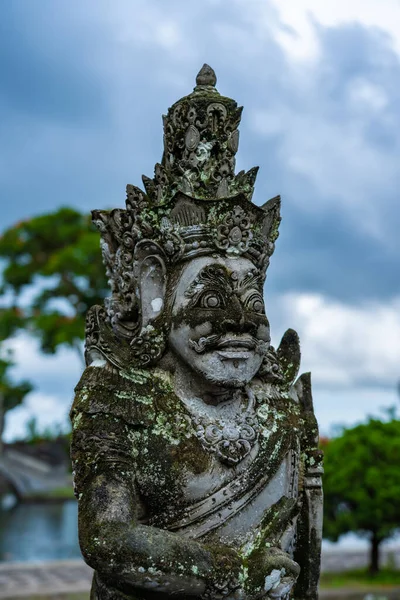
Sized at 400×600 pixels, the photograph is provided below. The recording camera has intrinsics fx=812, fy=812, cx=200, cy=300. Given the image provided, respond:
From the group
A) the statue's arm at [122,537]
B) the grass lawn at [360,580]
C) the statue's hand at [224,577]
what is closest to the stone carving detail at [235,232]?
the statue's arm at [122,537]

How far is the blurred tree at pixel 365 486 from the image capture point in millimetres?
13836

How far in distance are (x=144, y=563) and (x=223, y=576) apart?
348mm

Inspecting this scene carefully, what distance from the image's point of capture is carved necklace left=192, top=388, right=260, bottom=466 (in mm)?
3717

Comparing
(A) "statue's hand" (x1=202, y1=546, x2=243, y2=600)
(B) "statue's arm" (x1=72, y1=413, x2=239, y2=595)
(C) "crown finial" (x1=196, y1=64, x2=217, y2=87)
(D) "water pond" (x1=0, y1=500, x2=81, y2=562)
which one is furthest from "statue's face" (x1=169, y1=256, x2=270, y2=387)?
(D) "water pond" (x1=0, y1=500, x2=81, y2=562)

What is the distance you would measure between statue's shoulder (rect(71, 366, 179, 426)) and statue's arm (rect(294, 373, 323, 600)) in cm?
80

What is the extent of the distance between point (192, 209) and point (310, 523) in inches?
65.5

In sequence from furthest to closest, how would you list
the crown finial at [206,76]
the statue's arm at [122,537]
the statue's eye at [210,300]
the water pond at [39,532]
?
the water pond at [39,532], the crown finial at [206,76], the statue's eye at [210,300], the statue's arm at [122,537]

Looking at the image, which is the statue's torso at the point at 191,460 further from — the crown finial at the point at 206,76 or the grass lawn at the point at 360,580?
the grass lawn at the point at 360,580

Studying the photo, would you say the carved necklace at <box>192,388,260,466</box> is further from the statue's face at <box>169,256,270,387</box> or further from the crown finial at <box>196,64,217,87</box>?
the crown finial at <box>196,64,217,87</box>

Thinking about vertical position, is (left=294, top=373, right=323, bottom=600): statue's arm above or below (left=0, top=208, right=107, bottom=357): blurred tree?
below

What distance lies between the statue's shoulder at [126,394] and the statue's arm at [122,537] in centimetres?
8

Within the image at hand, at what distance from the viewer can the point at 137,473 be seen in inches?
143

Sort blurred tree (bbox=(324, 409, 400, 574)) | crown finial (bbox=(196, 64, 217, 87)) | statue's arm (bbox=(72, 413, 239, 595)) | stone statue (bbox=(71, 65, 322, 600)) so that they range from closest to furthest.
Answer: statue's arm (bbox=(72, 413, 239, 595))
stone statue (bbox=(71, 65, 322, 600))
crown finial (bbox=(196, 64, 217, 87))
blurred tree (bbox=(324, 409, 400, 574))

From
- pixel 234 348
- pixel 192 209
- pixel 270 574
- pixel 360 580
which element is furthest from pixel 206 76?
pixel 360 580
